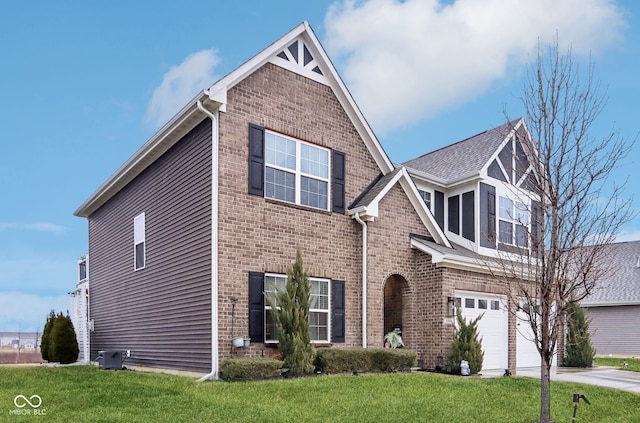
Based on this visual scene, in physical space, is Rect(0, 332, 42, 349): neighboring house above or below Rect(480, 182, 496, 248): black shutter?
below

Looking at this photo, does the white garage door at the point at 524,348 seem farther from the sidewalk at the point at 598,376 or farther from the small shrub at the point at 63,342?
the small shrub at the point at 63,342

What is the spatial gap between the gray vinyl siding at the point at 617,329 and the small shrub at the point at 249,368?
78.7 ft

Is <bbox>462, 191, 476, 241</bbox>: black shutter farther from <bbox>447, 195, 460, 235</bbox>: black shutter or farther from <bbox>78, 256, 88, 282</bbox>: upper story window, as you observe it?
<bbox>78, 256, 88, 282</bbox>: upper story window

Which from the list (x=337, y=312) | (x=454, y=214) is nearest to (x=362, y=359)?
(x=337, y=312)

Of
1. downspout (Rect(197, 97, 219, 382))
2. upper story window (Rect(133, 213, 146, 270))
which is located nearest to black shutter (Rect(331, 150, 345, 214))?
downspout (Rect(197, 97, 219, 382))

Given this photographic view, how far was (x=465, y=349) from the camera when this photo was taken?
15.5 metres

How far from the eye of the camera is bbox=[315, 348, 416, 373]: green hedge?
13469 millimetres

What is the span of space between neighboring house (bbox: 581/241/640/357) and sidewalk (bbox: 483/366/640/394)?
1221 centimetres

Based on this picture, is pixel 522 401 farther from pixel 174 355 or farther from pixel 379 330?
pixel 174 355

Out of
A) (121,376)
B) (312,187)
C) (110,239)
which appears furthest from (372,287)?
(110,239)

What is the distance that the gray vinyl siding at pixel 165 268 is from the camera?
44.3 ft

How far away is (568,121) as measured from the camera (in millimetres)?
9828

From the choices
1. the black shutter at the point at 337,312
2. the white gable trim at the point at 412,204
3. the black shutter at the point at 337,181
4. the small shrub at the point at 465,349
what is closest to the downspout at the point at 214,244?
the black shutter at the point at 337,312

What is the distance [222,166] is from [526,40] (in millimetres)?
6981
